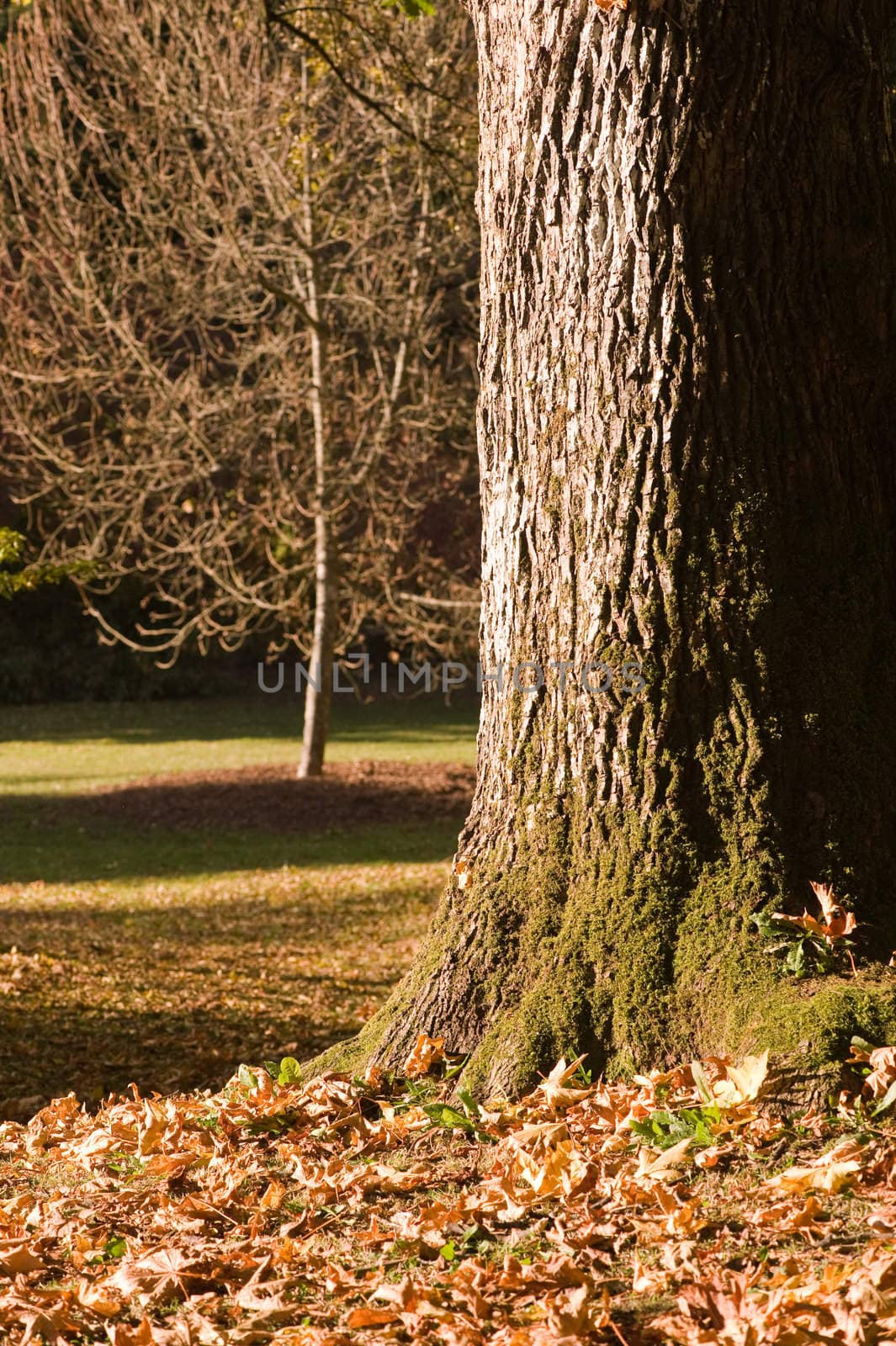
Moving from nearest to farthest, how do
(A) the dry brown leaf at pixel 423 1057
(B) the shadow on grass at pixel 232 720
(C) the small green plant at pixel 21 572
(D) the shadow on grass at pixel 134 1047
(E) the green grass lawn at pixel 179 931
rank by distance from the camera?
1. (A) the dry brown leaf at pixel 423 1057
2. (D) the shadow on grass at pixel 134 1047
3. (E) the green grass lawn at pixel 179 931
4. (C) the small green plant at pixel 21 572
5. (B) the shadow on grass at pixel 232 720

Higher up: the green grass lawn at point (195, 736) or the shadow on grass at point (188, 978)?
the green grass lawn at point (195, 736)

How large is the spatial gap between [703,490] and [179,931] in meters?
5.74

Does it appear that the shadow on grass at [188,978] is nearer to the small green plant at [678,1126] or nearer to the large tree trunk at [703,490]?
the large tree trunk at [703,490]

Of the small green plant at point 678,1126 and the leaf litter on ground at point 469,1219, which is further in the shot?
the small green plant at point 678,1126

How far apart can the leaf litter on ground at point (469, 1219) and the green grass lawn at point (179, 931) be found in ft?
6.49

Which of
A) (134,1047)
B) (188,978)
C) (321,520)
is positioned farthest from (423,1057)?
(321,520)

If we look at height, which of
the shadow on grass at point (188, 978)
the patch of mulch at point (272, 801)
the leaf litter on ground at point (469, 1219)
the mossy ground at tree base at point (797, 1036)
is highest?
the mossy ground at tree base at point (797, 1036)

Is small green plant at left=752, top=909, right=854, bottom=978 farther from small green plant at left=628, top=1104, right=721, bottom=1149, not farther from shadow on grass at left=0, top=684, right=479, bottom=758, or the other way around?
shadow on grass at left=0, top=684, right=479, bottom=758

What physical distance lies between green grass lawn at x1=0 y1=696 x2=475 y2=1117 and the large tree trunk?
2532 mm

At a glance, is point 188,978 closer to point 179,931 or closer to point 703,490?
point 179,931

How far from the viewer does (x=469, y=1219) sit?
2604 mm

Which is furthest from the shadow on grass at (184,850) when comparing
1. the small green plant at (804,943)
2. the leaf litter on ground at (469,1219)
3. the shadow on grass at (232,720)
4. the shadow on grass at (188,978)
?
the small green plant at (804,943)

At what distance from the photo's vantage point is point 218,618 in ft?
67.1

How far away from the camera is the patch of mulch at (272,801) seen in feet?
40.7
